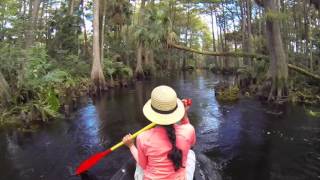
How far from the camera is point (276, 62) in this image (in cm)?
1603

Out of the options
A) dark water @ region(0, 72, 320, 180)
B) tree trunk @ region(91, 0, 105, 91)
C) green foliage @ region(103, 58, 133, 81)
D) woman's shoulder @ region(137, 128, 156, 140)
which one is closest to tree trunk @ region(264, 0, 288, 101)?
dark water @ region(0, 72, 320, 180)

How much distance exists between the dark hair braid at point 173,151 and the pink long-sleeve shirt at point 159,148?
31 mm

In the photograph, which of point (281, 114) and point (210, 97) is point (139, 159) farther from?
point (210, 97)

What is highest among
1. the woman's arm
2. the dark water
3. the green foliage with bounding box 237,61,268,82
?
the green foliage with bounding box 237,61,268,82

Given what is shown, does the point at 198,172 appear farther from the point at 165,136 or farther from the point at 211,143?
the point at 211,143

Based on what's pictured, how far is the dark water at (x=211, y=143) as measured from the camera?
7969mm

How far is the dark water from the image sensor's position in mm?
7969

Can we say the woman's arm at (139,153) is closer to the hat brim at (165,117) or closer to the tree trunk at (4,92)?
the hat brim at (165,117)

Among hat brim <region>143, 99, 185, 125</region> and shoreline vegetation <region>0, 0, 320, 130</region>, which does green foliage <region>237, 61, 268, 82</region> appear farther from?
hat brim <region>143, 99, 185, 125</region>

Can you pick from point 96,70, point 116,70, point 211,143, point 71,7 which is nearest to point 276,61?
point 211,143

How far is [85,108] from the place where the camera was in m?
15.9

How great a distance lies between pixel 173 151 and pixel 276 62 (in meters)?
13.4

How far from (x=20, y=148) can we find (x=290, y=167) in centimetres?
650

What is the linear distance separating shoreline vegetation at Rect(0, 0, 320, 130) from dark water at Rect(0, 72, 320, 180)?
4.80ft
